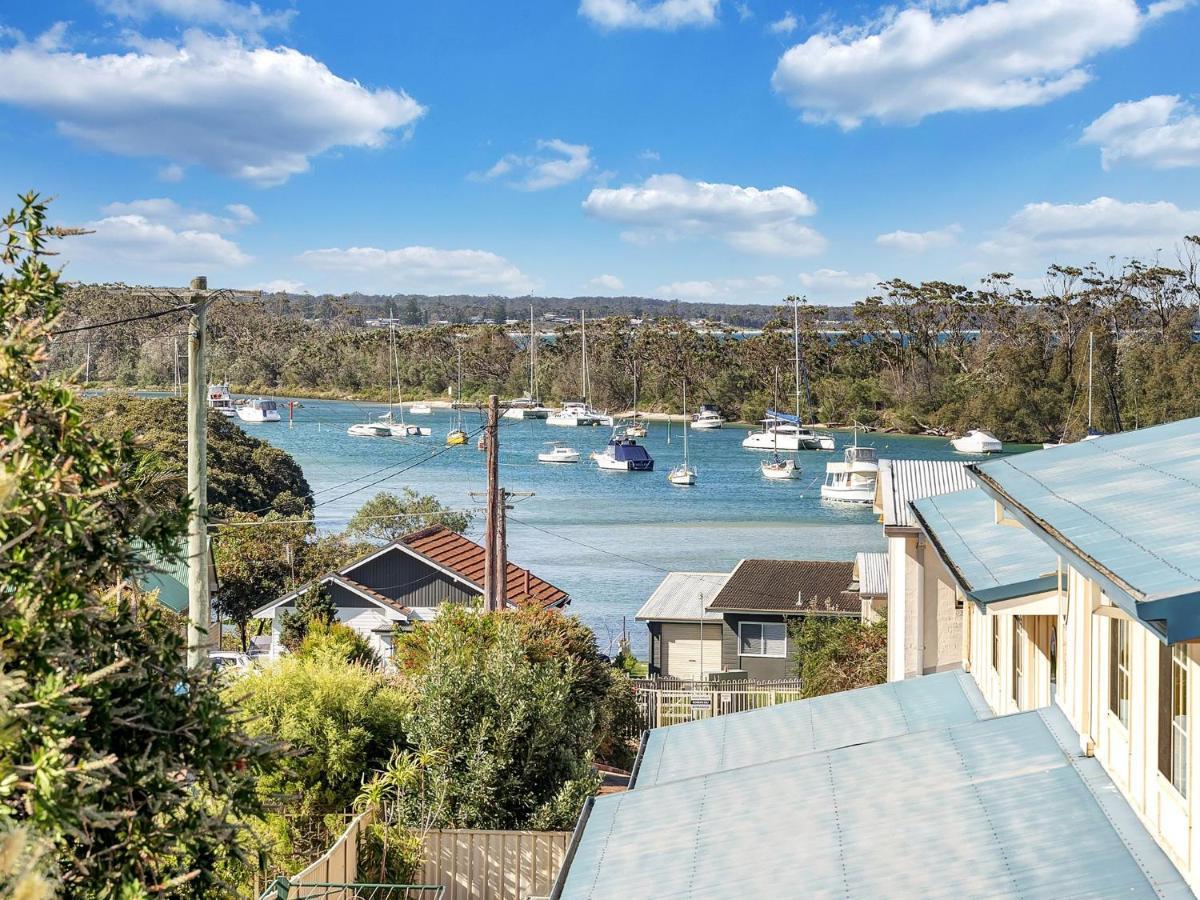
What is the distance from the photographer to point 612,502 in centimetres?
7544

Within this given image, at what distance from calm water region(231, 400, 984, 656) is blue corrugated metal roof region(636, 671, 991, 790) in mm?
26227

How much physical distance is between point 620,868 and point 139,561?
3.90 meters

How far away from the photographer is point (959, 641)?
1537cm

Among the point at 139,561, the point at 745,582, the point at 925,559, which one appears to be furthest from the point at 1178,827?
the point at 745,582

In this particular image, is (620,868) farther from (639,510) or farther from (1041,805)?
(639,510)

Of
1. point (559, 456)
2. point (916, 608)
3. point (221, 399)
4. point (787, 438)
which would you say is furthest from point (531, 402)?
point (916, 608)

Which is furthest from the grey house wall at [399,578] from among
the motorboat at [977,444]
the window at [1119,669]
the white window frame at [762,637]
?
the motorboat at [977,444]

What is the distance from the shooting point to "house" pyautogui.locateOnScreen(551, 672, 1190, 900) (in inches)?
240

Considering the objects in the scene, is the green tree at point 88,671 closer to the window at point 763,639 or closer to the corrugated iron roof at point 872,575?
the corrugated iron roof at point 872,575

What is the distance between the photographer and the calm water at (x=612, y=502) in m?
54.5

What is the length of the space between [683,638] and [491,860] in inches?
796

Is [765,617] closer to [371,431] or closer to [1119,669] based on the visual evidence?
[1119,669]

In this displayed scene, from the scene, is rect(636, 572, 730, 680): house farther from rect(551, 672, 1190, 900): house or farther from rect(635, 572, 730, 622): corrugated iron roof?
rect(551, 672, 1190, 900): house

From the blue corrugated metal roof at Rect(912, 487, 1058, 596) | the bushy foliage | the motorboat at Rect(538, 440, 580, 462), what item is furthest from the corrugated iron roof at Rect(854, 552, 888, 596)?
the motorboat at Rect(538, 440, 580, 462)
